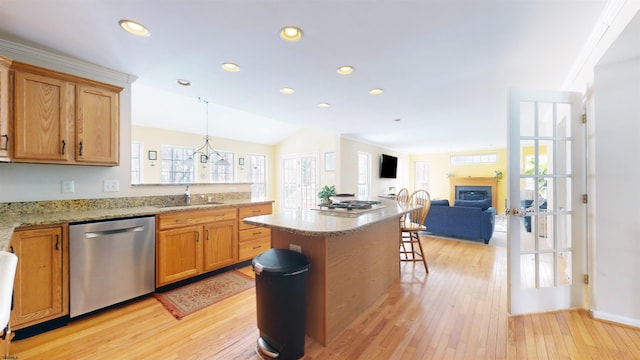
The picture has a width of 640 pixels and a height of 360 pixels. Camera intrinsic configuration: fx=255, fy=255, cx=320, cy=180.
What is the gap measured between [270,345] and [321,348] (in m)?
0.37

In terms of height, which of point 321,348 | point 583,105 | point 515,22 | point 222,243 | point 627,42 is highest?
point 515,22

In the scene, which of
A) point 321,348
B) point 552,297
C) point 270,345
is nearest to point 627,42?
point 552,297

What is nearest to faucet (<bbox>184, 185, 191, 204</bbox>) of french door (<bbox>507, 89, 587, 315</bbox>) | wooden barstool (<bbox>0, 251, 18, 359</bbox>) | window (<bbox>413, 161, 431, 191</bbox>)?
wooden barstool (<bbox>0, 251, 18, 359</bbox>)

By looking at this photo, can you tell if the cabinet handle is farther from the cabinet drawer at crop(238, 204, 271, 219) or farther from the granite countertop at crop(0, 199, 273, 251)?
the cabinet drawer at crop(238, 204, 271, 219)

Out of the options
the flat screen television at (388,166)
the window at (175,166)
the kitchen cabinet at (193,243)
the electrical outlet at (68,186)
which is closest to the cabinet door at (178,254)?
the kitchen cabinet at (193,243)

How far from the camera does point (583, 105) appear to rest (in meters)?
2.25

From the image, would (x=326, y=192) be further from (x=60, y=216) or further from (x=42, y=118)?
(x=42, y=118)

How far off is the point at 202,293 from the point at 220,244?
2.01ft

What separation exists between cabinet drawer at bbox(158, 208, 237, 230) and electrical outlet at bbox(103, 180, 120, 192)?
63 cm

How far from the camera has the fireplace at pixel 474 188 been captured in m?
8.47

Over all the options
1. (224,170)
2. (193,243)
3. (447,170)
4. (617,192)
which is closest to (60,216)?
(193,243)

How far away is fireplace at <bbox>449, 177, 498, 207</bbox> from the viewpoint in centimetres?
847

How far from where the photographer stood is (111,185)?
2.70m

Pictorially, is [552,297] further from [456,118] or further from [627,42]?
[456,118]
